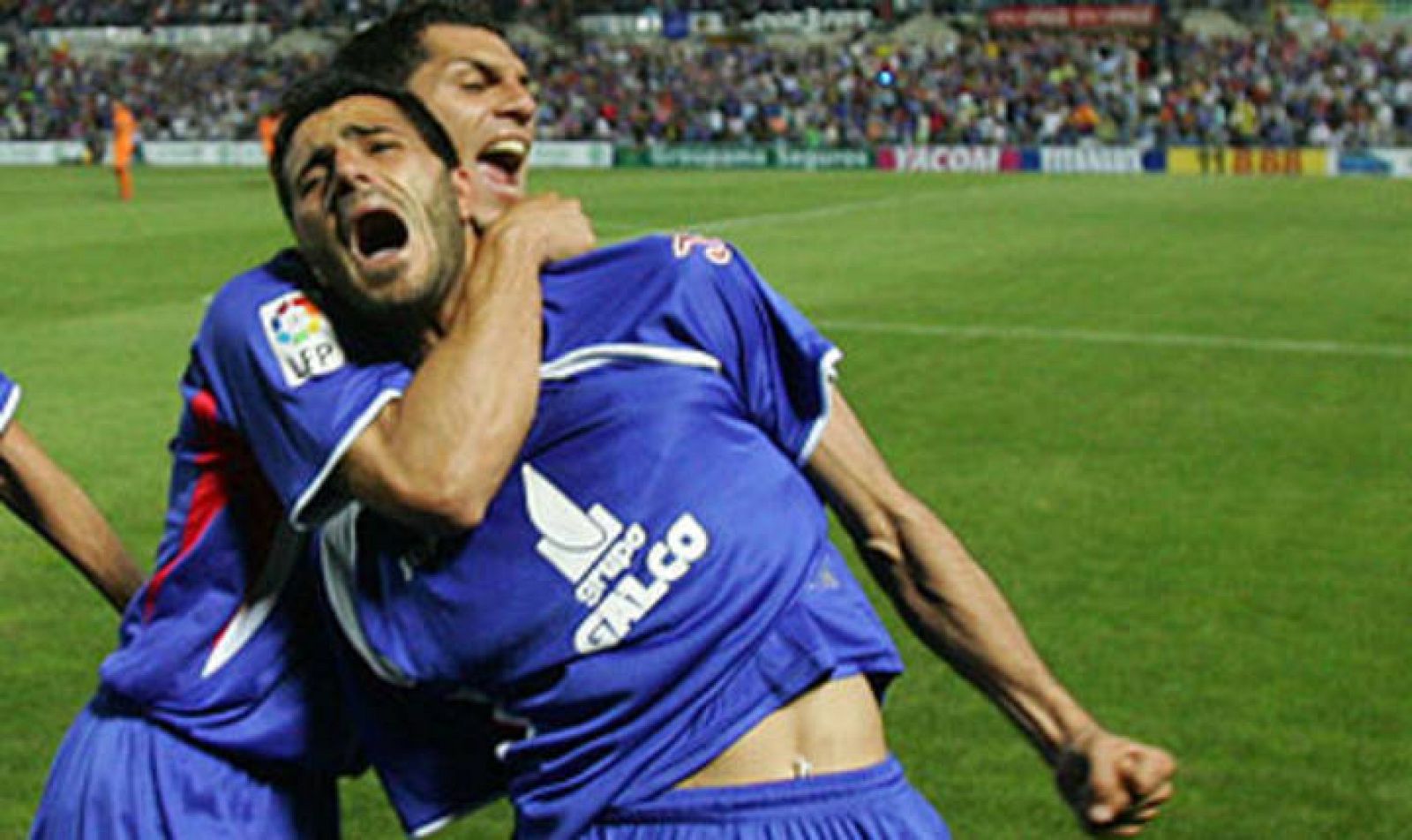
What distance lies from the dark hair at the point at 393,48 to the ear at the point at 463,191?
0.20 meters

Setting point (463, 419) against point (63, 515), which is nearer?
point (463, 419)

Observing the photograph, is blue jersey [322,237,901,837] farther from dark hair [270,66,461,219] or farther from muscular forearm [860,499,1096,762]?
dark hair [270,66,461,219]

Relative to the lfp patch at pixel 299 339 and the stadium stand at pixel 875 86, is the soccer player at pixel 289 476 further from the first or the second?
the stadium stand at pixel 875 86

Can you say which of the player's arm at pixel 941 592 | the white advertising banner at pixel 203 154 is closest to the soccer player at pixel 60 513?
the player's arm at pixel 941 592

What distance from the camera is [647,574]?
2.54 metres

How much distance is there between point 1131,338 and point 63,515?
1239 cm

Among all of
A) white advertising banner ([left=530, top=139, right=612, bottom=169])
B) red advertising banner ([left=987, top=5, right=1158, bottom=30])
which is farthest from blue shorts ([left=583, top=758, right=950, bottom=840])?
red advertising banner ([left=987, top=5, right=1158, bottom=30])

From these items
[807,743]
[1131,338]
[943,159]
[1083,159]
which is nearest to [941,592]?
[807,743]

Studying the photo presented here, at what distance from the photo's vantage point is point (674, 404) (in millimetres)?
2561

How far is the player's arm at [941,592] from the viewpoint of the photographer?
2783 millimetres

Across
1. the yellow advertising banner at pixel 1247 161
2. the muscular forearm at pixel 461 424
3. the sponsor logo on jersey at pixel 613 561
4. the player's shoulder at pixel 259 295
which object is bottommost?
the yellow advertising banner at pixel 1247 161

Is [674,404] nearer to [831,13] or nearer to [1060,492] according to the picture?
[1060,492]

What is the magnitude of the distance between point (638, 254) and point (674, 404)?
0.70ft

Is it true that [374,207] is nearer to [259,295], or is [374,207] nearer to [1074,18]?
[259,295]
